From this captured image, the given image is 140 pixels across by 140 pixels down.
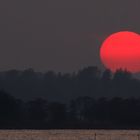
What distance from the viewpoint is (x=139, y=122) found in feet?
223
